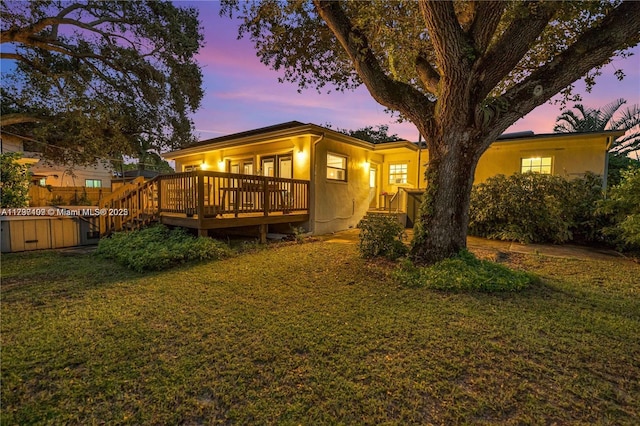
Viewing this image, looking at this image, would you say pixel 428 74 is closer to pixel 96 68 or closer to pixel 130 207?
pixel 130 207

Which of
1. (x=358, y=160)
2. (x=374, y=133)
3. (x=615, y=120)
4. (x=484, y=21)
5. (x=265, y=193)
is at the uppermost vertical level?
(x=374, y=133)

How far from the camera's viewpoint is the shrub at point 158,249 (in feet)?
17.5

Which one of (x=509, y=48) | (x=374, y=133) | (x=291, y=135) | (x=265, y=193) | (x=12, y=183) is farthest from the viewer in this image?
(x=374, y=133)

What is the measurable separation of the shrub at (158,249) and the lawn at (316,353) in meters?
0.94

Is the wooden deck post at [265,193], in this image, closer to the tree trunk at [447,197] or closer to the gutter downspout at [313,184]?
the gutter downspout at [313,184]

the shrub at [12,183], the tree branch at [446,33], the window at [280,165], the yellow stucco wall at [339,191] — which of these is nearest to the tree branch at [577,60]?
the tree branch at [446,33]

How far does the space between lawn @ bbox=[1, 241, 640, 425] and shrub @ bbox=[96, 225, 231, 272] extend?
94 cm

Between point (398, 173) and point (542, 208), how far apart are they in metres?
5.77

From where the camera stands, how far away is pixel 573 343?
258cm

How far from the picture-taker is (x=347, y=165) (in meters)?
10.2

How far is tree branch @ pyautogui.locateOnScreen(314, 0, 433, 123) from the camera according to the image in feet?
16.7

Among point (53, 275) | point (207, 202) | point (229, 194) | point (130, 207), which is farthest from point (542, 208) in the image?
point (130, 207)

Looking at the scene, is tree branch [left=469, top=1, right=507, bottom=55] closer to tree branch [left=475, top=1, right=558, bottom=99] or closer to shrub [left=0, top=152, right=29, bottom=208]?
tree branch [left=475, top=1, right=558, bottom=99]

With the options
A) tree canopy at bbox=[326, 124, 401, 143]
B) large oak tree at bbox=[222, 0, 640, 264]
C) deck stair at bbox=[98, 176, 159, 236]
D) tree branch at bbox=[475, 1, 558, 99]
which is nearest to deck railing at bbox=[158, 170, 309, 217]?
deck stair at bbox=[98, 176, 159, 236]
